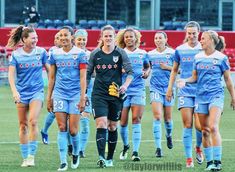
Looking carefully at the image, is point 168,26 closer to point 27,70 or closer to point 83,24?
point 83,24

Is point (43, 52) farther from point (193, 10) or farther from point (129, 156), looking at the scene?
point (193, 10)

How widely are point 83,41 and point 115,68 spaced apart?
1.64m

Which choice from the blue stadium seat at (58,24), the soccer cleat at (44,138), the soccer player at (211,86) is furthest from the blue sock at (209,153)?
the blue stadium seat at (58,24)

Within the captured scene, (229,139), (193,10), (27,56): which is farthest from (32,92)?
(193,10)

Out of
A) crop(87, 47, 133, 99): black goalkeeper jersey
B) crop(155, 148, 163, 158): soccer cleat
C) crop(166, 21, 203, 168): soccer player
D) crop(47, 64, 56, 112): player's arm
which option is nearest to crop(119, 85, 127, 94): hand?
crop(87, 47, 133, 99): black goalkeeper jersey

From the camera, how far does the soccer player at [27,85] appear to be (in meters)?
13.1

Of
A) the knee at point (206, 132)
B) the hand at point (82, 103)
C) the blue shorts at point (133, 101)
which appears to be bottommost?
the knee at point (206, 132)

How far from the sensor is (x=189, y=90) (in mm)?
13484

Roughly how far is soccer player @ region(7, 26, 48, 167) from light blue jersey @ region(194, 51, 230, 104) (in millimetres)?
2332

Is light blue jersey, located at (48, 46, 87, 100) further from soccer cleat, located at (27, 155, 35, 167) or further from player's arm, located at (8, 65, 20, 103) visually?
soccer cleat, located at (27, 155, 35, 167)

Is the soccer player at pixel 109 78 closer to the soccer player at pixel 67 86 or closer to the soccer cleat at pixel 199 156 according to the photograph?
the soccer player at pixel 67 86

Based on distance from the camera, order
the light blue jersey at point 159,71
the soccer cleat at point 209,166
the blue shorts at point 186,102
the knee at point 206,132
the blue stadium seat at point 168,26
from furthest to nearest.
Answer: the blue stadium seat at point 168,26, the light blue jersey at point 159,71, the blue shorts at point 186,102, the knee at point 206,132, the soccer cleat at point 209,166

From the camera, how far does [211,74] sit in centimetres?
1254

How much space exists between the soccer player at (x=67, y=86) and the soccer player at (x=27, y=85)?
0.41 m
